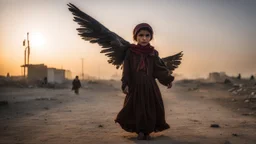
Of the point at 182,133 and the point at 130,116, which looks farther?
the point at 182,133

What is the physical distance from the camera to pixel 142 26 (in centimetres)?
528

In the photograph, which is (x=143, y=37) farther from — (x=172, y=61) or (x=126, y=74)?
(x=172, y=61)

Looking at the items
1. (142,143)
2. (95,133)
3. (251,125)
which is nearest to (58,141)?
(95,133)

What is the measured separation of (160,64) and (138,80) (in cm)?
61

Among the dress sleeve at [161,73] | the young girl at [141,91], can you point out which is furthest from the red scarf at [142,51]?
the dress sleeve at [161,73]

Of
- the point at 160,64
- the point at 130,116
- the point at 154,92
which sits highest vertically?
the point at 160,64

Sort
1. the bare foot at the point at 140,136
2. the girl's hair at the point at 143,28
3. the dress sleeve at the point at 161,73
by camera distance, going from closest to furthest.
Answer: the bare foot at the point at 140,136 < the girl's hair at the point at 143,28 < the dress sleeve at the point at 161,73

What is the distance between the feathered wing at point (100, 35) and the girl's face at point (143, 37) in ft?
0.96

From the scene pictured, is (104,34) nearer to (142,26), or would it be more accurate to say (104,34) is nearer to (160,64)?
(142,26)

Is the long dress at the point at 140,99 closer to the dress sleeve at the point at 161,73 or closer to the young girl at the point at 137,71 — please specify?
the young girl at the point at 137,71

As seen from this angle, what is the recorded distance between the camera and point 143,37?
5312 millimetres

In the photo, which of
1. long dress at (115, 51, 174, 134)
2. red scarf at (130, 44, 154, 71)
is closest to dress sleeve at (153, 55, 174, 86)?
long dress at (115, 51, 174, 134)

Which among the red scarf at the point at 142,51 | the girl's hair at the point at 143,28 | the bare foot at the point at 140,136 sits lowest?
the bare foot at the point at 140,136

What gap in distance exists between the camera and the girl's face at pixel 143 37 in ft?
17.4
